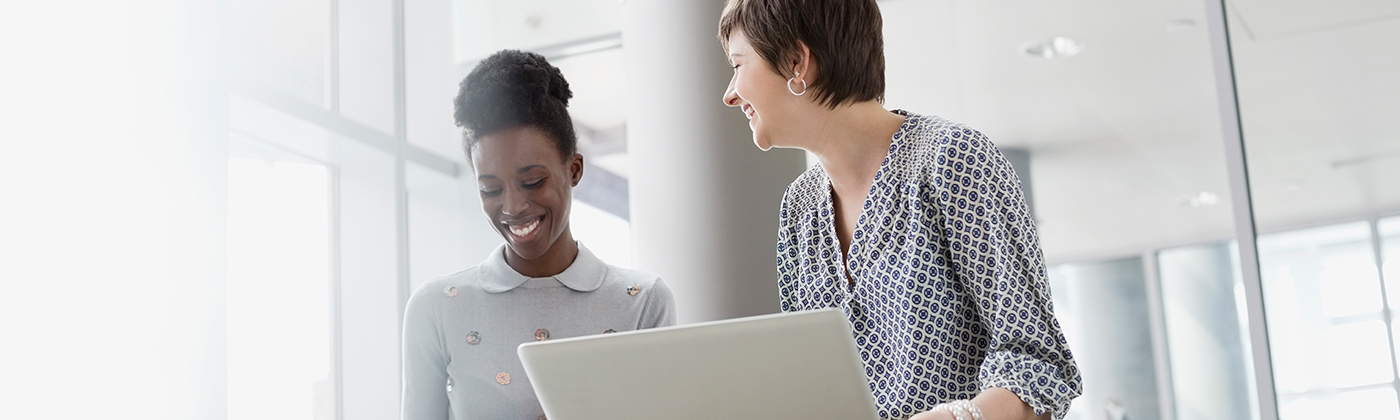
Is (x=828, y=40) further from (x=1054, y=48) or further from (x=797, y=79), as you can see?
(x=1054, y=48)

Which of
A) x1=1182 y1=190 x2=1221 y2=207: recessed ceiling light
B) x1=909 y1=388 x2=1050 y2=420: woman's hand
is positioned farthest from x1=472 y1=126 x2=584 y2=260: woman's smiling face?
x1=1182 y1=190 x2=1221 y2=207: recessed ceiling light

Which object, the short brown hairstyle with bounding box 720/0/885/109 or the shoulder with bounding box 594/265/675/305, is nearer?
the short brown hairstyle with bounding box 720/0/885/109

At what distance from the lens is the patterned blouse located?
125 centimetres

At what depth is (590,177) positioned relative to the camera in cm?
440

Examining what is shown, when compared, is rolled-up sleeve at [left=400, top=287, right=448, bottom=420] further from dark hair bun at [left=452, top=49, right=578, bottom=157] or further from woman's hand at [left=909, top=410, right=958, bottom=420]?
woman's hand at [left=909, top=410, right=958, bottom=420]

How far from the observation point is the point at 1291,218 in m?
2.75

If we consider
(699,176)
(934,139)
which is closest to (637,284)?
(934,139)

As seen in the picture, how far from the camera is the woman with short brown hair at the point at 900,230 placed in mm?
1247

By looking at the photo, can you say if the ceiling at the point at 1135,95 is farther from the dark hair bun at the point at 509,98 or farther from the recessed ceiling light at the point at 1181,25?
the dark hair bun at the point at 509,98

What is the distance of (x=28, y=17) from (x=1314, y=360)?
112 inches

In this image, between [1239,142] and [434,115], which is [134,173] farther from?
[1239,142]

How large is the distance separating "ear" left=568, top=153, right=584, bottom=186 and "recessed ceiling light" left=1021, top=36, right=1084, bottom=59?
222cm

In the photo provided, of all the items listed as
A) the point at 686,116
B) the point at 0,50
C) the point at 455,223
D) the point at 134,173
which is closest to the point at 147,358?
the point at 134,173

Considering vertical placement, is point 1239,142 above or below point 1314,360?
above
